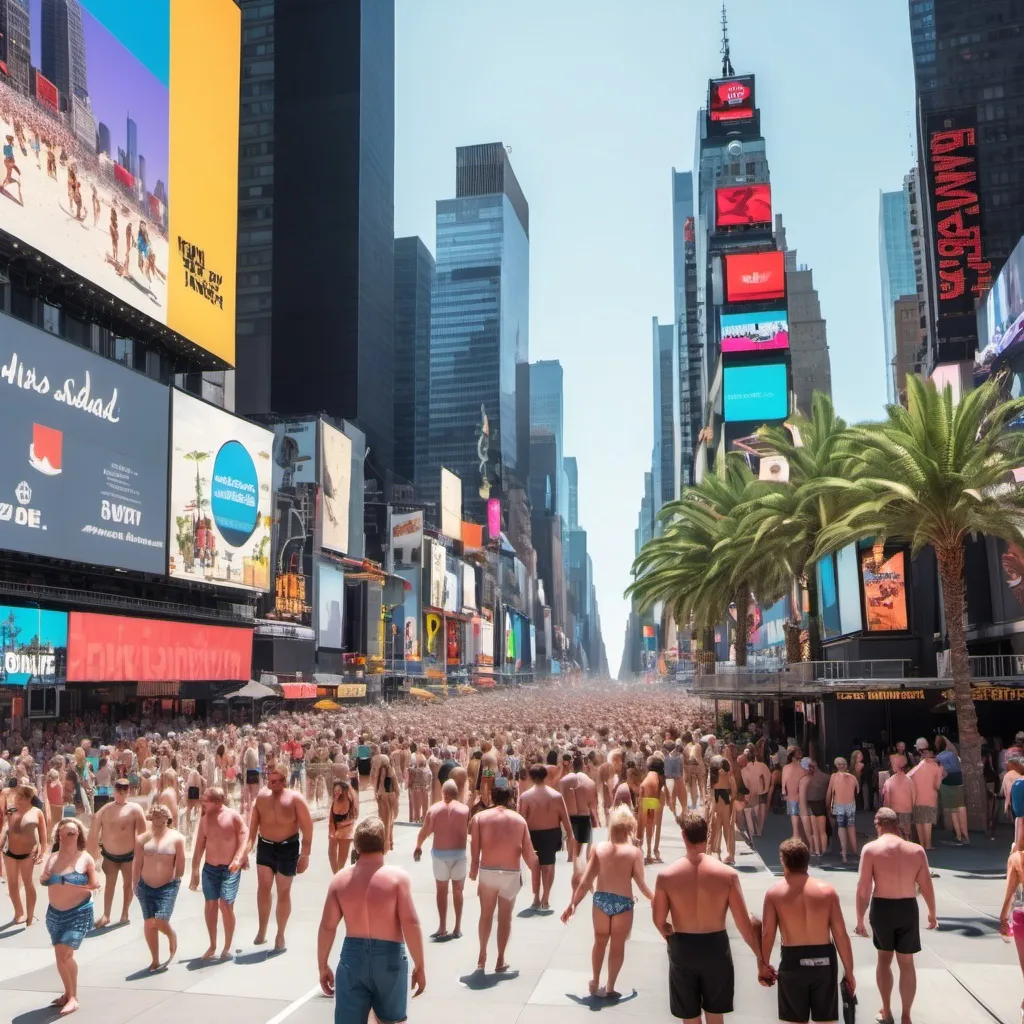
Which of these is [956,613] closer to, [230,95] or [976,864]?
[976,864]

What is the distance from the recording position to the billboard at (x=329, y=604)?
3243 inches

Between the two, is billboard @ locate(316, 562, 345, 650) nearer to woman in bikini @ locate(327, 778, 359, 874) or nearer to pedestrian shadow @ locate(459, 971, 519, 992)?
woman in bikini @ locate(327, 778, 359, 874)

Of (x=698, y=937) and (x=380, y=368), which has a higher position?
(x=380, y=368)

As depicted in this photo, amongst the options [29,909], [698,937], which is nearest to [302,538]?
[29,909]

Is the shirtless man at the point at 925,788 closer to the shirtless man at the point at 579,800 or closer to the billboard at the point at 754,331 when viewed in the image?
the shirtless man at the point at 579,800

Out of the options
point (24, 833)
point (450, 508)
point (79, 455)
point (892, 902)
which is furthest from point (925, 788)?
point (450, 508)

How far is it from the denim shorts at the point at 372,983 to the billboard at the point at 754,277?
10278 cm

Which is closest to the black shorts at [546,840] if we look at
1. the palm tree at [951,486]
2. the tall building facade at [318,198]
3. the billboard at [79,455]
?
the palm tree at [951,486]

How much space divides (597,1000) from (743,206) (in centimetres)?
13782

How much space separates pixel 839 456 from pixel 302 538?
5914cm

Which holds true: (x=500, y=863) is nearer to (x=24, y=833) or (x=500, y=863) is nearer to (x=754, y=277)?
(x=24, y=833)

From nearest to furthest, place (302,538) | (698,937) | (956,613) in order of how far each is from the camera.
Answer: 1. (698,937)
2. (956,613)
3. (302,538)

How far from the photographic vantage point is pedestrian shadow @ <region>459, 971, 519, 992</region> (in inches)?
351

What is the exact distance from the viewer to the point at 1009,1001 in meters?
8.59
